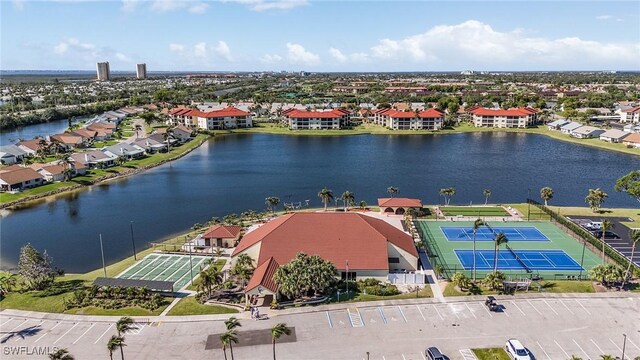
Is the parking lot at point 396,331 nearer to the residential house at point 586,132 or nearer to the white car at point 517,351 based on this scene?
the white car at point 517,351

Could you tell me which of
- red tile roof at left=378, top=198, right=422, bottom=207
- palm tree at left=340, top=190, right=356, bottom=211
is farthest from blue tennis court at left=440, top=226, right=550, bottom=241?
palm tree at left=340, top=190, right=356, bottom=211

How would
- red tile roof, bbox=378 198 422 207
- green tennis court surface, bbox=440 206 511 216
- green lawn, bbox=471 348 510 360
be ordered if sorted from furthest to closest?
green tennis court surface, bbox=440 206 511 216
red tile roof, bbox=378 198 422 207
green lawn, bbox=471 348 510 360

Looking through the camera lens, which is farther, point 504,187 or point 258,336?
point 504,187

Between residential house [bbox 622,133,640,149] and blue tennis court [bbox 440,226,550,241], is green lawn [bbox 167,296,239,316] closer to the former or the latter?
blue tennis court [bbox 440,226,550,241]

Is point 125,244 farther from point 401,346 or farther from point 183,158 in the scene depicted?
point 183,158

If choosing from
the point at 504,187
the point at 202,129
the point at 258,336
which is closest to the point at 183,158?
the point at 202,129

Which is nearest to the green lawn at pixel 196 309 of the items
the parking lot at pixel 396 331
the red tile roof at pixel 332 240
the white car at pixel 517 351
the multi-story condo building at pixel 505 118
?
the parking lot at pixel 396 331

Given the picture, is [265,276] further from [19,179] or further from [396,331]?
[19,179]
